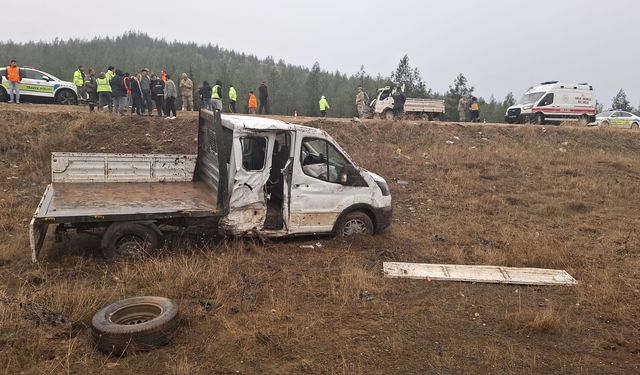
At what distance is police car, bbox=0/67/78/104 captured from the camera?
16.4 metres

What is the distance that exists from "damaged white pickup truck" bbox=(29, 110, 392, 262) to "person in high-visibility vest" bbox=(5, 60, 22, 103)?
10.8 meters

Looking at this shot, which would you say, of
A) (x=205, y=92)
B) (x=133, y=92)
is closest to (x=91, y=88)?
(x=133, y=92)

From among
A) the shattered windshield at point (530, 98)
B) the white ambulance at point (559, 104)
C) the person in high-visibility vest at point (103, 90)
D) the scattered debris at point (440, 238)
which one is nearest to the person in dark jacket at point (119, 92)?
the person in high-visibility vest at point (103, 90)

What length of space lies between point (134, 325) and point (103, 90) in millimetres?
12607

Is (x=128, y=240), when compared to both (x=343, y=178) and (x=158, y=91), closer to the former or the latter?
(x=343, y=178)

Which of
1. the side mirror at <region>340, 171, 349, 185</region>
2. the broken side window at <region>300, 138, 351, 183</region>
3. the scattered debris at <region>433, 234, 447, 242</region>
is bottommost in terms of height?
the scattered debris at <region>433, 234, 447, 242</region>

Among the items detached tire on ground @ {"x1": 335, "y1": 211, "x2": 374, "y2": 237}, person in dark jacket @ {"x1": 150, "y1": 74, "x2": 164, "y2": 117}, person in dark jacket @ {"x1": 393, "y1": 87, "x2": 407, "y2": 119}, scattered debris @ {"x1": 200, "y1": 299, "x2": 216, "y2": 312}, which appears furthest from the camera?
person in dark jacket @ {"x1": 393, "y1": 87, "x2": 407, "y2": 119}

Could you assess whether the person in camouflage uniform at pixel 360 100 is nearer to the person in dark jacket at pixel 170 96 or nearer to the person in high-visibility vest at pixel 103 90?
the person in dark jacket at pixel 170 96

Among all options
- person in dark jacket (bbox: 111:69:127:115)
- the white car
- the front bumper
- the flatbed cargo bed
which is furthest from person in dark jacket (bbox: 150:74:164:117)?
the white car

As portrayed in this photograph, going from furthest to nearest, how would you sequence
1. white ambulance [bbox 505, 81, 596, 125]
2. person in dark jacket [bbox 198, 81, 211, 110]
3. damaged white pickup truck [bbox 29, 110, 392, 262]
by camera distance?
white ambulance [bbox 505, 81, 596, 125], person in dark jacket [bbox 198, 81, 211, 110], damaged white pickup truck [bbox 29, 110, 392, 262]

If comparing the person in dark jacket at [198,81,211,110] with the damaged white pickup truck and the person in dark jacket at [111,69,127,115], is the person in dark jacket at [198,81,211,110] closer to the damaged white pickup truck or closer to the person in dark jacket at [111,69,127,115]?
the person in dark jacket at [111,69,127,115]

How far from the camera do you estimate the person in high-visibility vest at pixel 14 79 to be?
15359 mm

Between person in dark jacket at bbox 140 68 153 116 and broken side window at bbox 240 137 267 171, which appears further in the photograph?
person in dark jacket at bbox 140 68 153 116

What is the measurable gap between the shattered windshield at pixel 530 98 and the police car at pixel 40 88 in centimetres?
2087
